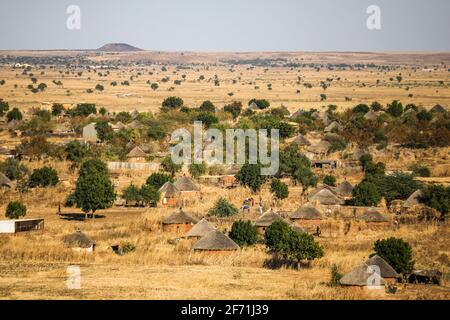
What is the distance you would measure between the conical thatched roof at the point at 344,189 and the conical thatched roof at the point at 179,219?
765 cm

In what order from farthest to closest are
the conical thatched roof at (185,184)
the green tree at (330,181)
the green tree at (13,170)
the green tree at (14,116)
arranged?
the green tree at (14,116)
the green tree at (13,170)
the green tree at (330,181)
the conical thatched roof at (185,184)

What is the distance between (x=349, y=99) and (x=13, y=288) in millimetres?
68634

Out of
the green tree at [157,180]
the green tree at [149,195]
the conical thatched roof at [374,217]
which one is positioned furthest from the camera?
the green tree at [157,180]

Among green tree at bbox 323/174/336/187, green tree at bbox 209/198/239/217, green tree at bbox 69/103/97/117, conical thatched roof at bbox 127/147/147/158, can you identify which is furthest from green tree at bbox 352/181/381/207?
green tree at bbox 69/103/97/117

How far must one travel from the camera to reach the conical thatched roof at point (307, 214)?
3262 centimetres

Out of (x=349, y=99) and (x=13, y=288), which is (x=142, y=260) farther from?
(x=349, y=99)

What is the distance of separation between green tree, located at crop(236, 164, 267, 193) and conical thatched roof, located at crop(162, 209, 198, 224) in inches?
296

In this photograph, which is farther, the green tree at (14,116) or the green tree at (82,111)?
the green tree at (82,111)

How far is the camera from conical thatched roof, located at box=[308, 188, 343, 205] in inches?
1399

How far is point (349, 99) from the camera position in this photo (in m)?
90.2

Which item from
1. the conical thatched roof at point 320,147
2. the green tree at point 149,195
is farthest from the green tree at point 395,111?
the green tree at point 149,195

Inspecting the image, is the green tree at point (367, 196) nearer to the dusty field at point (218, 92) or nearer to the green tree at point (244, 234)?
the green tree at point (244, 234)
